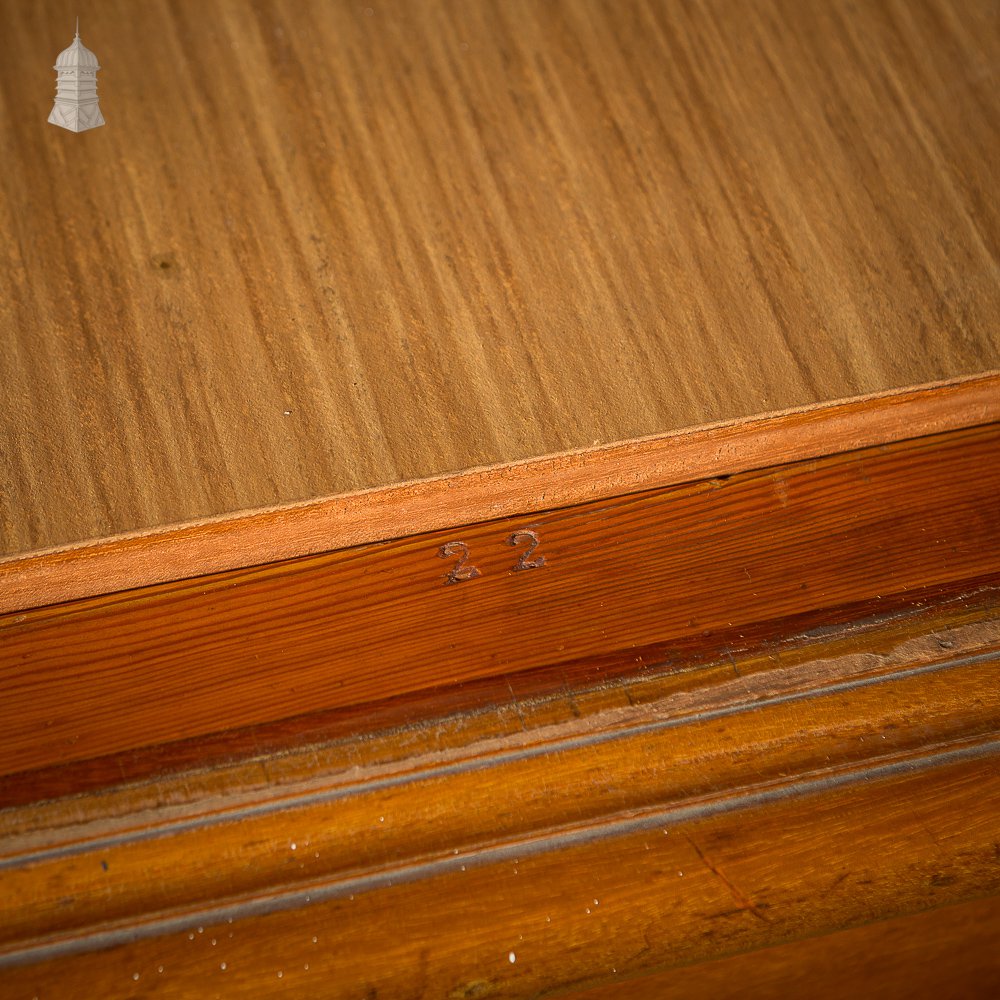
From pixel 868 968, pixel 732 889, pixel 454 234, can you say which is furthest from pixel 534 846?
pixel 454 234

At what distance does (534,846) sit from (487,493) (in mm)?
274

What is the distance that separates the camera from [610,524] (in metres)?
0.80

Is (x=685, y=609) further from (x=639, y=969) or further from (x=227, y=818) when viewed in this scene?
(x=227, y=818)

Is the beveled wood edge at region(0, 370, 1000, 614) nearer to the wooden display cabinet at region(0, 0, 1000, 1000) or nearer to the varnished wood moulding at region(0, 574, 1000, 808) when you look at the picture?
the wooden display cabinet at region(0, 0, 1000, 1000)

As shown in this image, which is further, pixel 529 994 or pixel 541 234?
pixel 541 234

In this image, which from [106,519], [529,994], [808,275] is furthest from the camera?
[808,275]

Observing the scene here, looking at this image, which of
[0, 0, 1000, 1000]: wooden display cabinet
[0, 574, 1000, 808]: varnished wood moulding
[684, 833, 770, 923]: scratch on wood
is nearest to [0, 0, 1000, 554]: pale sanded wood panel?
[0, 0, 1000, 1000]: wooden display cabinet

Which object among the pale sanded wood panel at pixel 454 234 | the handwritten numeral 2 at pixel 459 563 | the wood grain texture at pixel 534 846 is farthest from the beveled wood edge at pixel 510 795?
the pale sanded wood panel at pixel 454 234

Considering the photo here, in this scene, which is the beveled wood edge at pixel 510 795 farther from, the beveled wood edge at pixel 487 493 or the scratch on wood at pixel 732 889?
the beveled wood edge at pixel 487 493

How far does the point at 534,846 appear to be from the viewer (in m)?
0.69

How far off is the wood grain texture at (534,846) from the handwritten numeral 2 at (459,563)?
113 millimetres

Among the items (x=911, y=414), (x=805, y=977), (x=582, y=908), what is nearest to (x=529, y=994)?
(x=582, y=908)

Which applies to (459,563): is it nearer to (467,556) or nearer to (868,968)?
(467,556)

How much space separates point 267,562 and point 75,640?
0.16 meters
